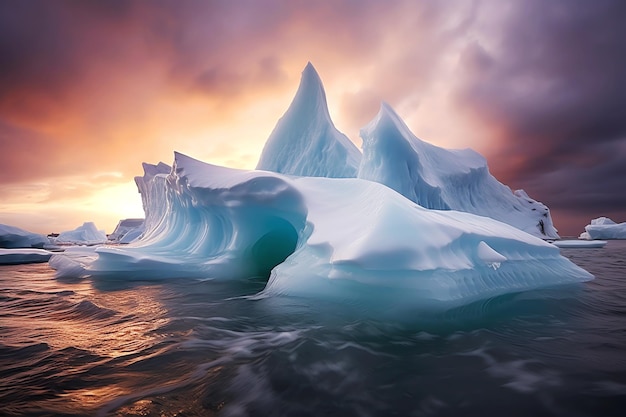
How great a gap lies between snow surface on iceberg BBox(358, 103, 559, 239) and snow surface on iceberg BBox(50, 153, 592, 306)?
3.35 m

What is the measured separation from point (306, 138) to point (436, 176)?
455 cm

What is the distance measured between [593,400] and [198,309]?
374 cm

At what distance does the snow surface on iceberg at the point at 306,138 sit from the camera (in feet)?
31.6

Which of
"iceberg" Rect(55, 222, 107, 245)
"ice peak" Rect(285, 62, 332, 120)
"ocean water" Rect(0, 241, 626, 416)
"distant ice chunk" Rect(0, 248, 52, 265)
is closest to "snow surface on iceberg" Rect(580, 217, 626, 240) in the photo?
"ice peak" Rect(285, 62, 332, 120)

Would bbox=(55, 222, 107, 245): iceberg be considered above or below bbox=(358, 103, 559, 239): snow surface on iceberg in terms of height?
below

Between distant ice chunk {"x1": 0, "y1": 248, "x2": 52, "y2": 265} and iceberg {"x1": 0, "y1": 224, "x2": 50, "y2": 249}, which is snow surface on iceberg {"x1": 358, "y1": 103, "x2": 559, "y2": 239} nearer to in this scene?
distant ice chunk {"x1": 0, "y1": 248, "x2": 52, "y2": 265}

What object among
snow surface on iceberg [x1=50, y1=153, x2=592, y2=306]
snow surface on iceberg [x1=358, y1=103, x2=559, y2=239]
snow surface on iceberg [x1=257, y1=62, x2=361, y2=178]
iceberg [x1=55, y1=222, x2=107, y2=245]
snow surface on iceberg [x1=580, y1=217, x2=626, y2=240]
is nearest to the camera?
snow surface on iceberg [x1=50, y1=153, x2=592, y2=306]

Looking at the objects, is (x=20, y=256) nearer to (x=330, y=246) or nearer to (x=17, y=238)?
(x=17, y=238)

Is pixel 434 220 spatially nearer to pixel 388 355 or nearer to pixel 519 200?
pixel 388 355

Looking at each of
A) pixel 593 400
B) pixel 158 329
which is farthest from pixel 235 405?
pixel 593 400

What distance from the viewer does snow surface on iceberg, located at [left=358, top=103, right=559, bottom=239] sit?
28.7ft

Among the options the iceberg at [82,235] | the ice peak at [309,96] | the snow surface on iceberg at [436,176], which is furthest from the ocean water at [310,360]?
the iceberg at [82,235]

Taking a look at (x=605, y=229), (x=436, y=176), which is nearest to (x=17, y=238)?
(x=436, y=176)

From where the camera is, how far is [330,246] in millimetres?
3816
